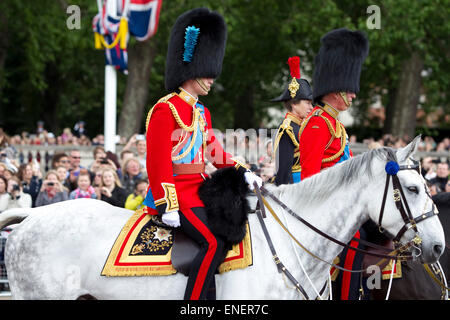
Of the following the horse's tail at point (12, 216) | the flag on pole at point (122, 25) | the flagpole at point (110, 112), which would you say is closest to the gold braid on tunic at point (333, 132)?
the horse's tail at point (12, 216)

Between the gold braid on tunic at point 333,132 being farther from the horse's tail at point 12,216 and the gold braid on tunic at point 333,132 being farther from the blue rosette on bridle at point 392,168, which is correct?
the horse's tail at point 12,216

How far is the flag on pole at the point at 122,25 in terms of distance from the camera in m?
15.5

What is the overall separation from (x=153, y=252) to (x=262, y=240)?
78 centimetres

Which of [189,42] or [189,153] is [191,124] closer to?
[189,153]

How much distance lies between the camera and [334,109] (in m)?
6.35

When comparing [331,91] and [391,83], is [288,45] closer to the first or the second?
[391,83]

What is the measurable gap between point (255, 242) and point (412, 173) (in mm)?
1181

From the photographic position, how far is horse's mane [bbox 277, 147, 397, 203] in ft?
16.6

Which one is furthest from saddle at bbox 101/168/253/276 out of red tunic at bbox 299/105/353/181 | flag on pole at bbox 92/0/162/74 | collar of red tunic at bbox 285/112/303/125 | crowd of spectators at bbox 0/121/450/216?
flag on pole at bbox 92/0/162/74

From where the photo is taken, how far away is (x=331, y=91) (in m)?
6.40

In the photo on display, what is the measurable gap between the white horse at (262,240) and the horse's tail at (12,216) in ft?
0.49

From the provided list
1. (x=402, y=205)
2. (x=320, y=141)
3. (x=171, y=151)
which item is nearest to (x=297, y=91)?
(x=320, y=141)

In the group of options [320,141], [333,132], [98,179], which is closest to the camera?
[320,141]
